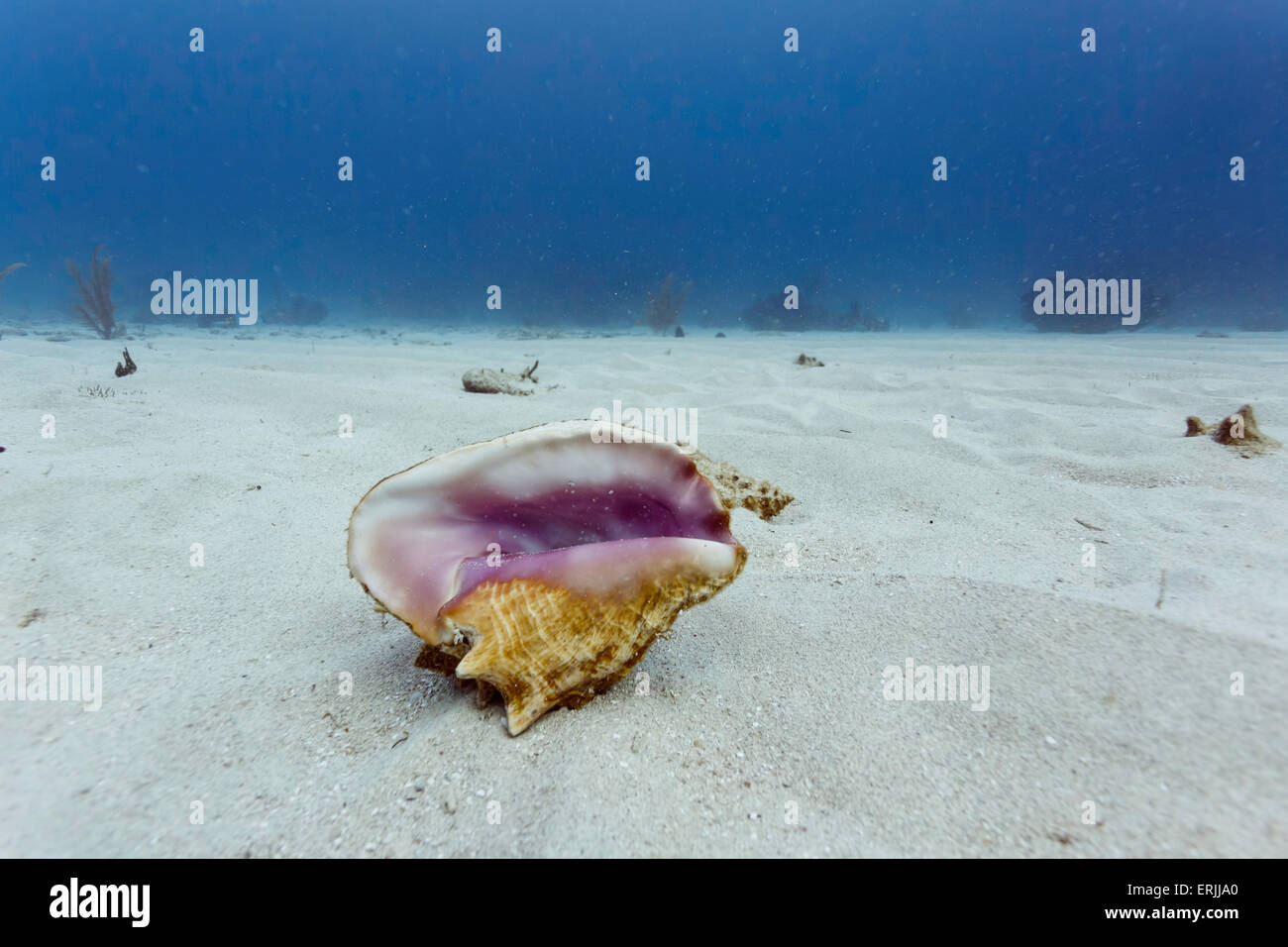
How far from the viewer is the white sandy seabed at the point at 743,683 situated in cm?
88

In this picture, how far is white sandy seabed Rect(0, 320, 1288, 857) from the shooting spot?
878 millimetres

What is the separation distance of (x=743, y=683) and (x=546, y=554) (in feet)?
1.89

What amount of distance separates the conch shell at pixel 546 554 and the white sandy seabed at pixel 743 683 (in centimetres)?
15

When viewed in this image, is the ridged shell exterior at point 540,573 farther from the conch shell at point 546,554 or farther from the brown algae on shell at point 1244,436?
the brown algae on shell at point 1244,436

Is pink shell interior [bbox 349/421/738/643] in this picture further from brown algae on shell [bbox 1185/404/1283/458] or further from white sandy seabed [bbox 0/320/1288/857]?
brown algae on shell [bbox 1185/404/1283/458]

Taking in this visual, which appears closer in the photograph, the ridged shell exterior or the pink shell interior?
the ridged shell exterior

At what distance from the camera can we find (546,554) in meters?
1.22

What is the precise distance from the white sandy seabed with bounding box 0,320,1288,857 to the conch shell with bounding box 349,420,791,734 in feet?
0.51

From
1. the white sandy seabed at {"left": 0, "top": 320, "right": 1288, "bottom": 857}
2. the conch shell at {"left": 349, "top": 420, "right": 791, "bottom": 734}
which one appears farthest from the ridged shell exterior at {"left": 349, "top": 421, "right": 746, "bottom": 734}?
the white sandy seabed at {"left": 0, "top": 320, "right": 1288, "bottom": 857}

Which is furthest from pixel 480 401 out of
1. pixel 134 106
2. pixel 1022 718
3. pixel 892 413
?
pixel 134 106

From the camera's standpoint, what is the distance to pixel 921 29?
69062mm

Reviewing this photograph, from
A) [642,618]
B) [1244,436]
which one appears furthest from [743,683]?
[1244,436]

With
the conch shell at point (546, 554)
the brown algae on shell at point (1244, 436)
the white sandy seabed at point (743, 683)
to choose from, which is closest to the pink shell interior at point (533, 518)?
the conch shell at point (546, 554)

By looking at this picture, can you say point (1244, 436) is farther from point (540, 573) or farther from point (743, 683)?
point (540, 573)
